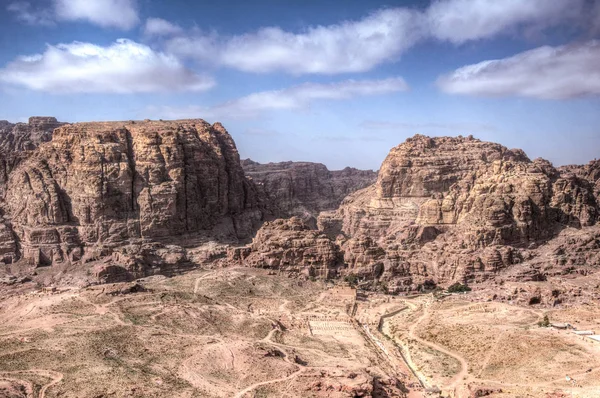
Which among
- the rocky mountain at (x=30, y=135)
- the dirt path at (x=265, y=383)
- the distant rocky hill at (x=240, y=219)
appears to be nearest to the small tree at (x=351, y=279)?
the distant rocky hill at (x=240, y=219)

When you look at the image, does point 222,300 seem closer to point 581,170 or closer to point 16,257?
point 16,257

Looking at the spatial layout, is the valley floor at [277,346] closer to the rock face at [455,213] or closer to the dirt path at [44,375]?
the dirt path at [44,375]

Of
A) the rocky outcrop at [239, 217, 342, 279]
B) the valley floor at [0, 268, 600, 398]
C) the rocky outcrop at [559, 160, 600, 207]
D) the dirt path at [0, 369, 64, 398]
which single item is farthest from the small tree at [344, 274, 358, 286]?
the rocky outcrop at [559, 160, 600, 207]

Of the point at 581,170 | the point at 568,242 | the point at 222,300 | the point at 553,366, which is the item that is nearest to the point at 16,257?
the point at 222,300

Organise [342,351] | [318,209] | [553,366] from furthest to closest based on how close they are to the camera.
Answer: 1. [318,209]
2. [342,351]
3. [553,366]

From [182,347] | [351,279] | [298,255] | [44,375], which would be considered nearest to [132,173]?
Result: [298,255]

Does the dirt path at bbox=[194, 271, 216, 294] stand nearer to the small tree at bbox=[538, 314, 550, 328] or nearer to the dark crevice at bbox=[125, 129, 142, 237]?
the dark crevice at bbox=[125, 129, 142, 237]
